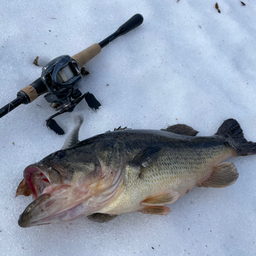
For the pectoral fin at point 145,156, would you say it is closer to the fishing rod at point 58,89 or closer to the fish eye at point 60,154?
the fish eye at point 60,154

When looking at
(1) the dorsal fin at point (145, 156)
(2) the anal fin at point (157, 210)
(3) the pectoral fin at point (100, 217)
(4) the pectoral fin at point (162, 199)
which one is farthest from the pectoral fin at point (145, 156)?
(3) the pectoral fin at point (100, 217)

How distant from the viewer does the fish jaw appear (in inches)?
69.9

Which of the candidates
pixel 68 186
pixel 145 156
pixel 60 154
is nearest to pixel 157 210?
pixel 145 156

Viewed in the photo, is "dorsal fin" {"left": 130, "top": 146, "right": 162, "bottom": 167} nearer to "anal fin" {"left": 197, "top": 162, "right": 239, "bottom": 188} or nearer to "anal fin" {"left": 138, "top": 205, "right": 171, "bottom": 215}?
"anal fin" {"left": 138, "top": 205, "right": 171, "bottom": 215}

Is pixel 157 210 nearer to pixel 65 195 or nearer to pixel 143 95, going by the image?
pixel 65 195

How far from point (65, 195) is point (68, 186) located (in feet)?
0.23

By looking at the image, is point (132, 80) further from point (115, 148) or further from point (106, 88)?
point (115, 148)

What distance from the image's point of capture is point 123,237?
7.93 feet

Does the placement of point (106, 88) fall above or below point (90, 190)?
above

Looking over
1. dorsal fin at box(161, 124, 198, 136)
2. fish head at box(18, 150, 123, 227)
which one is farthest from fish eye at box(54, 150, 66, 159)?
dorsal fin at box(161, 124, 198, 136)

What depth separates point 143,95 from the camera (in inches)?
132

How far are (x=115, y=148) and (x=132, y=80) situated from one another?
152cm

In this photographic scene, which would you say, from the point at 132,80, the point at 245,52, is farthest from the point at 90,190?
the point at 245,52

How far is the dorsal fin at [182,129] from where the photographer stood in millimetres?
2984
